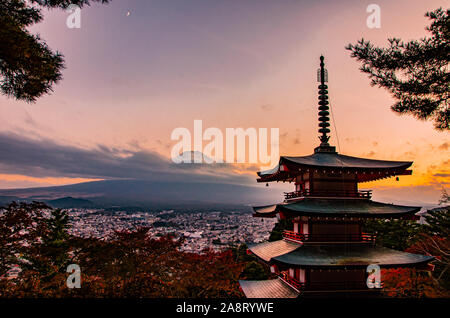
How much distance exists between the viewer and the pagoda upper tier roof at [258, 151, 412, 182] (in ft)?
36.8

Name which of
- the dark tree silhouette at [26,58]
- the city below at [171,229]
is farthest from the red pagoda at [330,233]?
the dark tree silhouette at [26,58]

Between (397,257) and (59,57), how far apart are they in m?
14.0

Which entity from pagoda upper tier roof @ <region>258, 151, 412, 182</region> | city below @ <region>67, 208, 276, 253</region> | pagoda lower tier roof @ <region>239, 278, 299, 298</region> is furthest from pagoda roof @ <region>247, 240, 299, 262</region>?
city below @ <region>67, 208, 276, 253</region>

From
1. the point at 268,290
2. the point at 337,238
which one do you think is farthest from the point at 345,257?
the point at 268,290

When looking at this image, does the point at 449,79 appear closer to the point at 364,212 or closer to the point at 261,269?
the point at 364,212

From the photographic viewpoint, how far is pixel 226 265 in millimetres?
15836

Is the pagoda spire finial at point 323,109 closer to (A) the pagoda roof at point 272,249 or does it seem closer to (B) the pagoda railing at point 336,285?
(A) the pagoda roof at point 272,249

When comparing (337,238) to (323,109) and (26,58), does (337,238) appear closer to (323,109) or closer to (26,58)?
(323,109)

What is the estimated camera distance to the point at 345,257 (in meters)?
10.7

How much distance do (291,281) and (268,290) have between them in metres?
1.14

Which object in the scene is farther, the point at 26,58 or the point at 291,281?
the point at 291,281

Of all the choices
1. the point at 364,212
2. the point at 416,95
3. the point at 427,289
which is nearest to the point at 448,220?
the point at 427,289

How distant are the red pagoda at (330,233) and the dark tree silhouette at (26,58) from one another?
8.65 m

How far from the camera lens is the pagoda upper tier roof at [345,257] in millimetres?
10125
